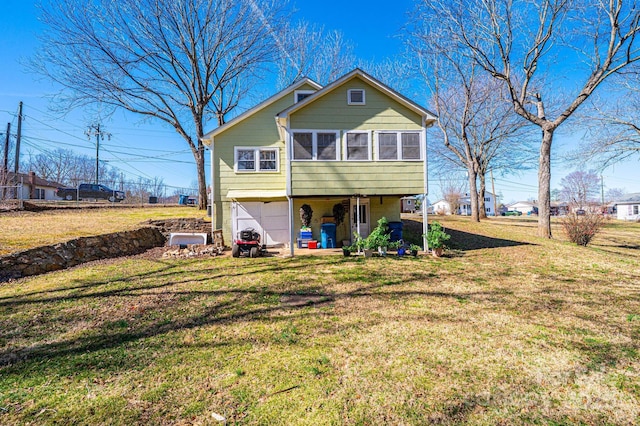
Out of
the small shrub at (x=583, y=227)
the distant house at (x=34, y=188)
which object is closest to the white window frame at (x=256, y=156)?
the small shrub at (x=583, y=227)

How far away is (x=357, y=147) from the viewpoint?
1019 centimetres

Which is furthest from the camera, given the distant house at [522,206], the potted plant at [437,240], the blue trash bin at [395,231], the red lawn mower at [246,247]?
the distant house at [522,206]

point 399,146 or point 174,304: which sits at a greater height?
point 399,146

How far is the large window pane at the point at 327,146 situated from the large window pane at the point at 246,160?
340 centimetres

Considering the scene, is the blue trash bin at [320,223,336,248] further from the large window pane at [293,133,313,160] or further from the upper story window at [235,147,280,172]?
the upper story window at [235,147,280,172]

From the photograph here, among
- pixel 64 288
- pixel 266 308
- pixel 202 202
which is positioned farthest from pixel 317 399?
pixel 202 202

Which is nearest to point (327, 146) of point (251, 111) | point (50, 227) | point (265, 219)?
point (251, 111)

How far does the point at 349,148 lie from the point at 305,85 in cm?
460

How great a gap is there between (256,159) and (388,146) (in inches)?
216

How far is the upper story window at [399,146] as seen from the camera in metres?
10.2

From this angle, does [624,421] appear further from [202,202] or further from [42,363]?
[202,202]

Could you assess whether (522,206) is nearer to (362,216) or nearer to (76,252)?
(362,216)

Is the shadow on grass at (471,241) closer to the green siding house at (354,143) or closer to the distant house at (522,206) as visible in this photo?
the green siding house at (354,143)

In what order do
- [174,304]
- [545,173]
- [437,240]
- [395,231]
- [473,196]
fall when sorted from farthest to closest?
1. [473,196]
2. [545,173]
3. [395,231]
4. [437,240]
5. [174,304]
